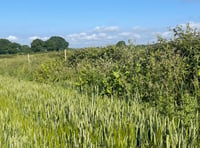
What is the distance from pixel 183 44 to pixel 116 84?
177 centimetres

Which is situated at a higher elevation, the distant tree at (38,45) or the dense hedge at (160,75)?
the distant tree at (38,45)

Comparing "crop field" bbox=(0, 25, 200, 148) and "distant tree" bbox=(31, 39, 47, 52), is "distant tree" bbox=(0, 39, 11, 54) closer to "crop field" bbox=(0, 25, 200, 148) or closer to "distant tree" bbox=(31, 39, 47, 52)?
"distant tree" bbox=(31, 39, 47, 52)

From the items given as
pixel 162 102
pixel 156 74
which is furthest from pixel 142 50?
pixel 162 102

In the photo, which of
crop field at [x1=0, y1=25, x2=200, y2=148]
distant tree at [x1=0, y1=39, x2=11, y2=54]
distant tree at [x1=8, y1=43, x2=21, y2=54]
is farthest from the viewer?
distant tree at [x1=8, y1=43, x2=21, y2=54]

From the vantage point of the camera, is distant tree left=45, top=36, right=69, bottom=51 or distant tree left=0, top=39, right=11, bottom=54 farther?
distant tree left=0, top=39, right=11, bottom=54

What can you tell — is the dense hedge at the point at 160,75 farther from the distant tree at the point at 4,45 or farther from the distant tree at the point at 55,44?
the distant tree at the point at 4,45

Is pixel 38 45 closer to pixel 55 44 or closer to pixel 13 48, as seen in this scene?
pixel 55 44

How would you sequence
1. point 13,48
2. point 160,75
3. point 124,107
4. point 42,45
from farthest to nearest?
point 13,48, point 42,45, point 160,75, point 124,107

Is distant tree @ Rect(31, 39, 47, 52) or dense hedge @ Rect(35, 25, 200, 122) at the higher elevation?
distant tree @ Rect(31, 39, 47, 52)

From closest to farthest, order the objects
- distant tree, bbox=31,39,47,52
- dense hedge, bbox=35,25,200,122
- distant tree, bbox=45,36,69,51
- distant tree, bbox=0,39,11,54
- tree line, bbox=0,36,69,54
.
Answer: dense hedge, bbox=35,25,200,122, distant tree, bbox=45,36,69,51, tree line, bbox=0,36,69,54, distant tree, bbox=31,39,47,52, distant tree, bbox=0,39,11,54

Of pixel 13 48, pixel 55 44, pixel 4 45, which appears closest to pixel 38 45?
pixel 55 44

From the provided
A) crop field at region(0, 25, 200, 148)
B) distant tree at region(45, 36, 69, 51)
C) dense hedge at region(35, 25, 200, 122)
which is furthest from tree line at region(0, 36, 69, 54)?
crop field at region(0, 25, 200, 148)

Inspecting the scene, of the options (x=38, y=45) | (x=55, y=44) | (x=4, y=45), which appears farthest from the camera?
(x=4, y=45)

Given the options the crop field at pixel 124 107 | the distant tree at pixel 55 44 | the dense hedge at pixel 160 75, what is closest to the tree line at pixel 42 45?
the distant tree at pixel 55 44
